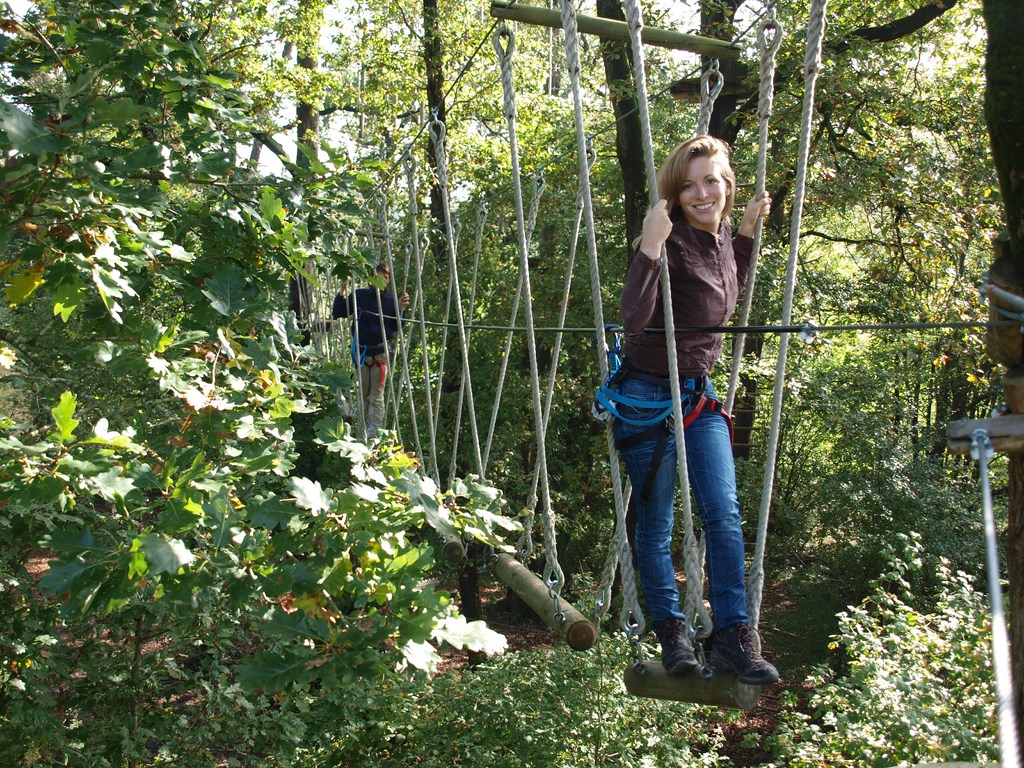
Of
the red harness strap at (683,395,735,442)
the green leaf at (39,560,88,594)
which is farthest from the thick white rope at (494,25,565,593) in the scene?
the green leaf at (39,560,88,594)

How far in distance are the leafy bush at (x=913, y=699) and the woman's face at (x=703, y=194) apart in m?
2.14

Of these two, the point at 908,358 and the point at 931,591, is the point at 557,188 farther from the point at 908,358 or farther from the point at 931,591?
the point at 931,591

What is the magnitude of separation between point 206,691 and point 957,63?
23.9 feet

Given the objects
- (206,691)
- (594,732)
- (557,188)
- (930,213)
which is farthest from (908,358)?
(206,691)

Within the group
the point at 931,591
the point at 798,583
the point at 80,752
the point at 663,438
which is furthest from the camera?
the point at 798,583

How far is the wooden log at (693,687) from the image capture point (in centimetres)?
190

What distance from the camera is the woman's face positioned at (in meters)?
2.03

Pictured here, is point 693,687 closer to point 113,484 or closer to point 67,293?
point 113,484

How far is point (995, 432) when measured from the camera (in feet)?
4.73

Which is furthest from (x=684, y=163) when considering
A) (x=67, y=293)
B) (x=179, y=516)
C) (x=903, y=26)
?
(x=903, y=26)

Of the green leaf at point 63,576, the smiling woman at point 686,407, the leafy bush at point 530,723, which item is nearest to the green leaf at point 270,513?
the green leaf at point 63,576

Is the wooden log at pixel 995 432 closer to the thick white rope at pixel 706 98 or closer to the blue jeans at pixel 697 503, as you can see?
the blue jeans at pixel 697 503

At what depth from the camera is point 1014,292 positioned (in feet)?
5.29

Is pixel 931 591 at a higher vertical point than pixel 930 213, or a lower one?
lower
